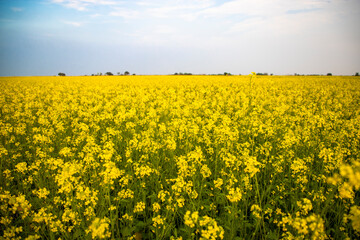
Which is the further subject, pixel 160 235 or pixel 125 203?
pixel 125 203

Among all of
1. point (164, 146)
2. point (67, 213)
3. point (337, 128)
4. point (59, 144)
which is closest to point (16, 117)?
point (59, 144)

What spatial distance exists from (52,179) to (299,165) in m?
4.37

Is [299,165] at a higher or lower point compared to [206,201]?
higher

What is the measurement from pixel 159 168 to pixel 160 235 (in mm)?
1471

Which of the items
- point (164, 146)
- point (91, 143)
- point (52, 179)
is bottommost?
point (52, 179)

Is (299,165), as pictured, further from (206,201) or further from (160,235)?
(160,235)

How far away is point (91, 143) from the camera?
12.9ft

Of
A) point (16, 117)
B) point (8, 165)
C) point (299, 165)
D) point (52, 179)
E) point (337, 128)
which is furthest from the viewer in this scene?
point (16, 117)

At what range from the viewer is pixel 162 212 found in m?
3.33

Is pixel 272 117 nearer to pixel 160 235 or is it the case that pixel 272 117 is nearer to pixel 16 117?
pixel 160 235

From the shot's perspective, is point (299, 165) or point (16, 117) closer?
point (299, 165)

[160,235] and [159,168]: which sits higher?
[159,168]

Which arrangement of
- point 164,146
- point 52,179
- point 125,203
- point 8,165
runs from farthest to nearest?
point 164,146
point 8,165
point 52,179
point 125,203

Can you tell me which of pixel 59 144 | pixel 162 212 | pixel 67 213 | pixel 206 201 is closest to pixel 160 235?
pixel 162 212
